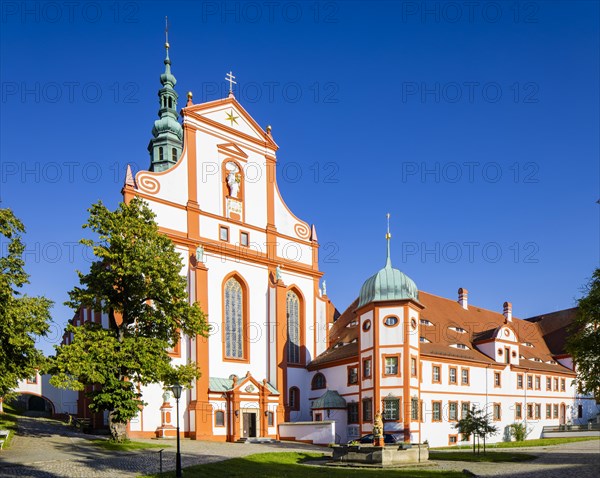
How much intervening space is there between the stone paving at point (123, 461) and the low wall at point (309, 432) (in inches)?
345

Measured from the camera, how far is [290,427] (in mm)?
41531

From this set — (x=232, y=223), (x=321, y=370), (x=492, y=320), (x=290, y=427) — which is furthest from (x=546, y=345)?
(x=232, y=223)

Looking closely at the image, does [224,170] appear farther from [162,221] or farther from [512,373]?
[512,373]

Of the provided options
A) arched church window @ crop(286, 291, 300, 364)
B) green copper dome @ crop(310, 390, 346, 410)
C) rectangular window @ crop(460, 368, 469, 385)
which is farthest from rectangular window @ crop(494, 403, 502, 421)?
arched church window @ crop(286, 291, 300, 364)

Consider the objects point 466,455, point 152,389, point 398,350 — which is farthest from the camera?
point 398,350

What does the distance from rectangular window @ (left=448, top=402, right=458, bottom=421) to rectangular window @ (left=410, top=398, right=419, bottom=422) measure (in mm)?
5123

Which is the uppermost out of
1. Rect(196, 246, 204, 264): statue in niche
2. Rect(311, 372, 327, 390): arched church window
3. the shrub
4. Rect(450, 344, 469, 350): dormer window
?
Rect(196, 246, 204, 264): statue in niche

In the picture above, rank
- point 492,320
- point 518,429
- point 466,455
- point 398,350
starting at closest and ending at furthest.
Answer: point 466,455 → point 398,350 → point 518,429 → point 492,320

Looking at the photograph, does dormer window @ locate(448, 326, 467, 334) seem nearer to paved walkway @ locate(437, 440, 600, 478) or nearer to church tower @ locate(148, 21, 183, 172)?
paved walkway @ locate(437, 440, 600, 478)

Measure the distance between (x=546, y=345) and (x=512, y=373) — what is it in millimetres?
12412

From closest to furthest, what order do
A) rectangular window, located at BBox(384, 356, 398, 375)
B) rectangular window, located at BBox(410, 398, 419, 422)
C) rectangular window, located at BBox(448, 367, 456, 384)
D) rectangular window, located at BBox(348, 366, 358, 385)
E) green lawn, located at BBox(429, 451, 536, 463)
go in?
green lawn, located at BBox(429, 451, 536, 463)
rectangular window, located at BBox(410, 398, 419, 422)
rectangular window, located at BBox(384, 356, 398, 375)
rectangular window, located at BBox(348, 366, 358, 385)
rectangular window, located at BBox(448, 367, 456, 384)

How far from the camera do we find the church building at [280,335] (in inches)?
1547

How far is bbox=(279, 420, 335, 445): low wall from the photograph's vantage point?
1560 inches

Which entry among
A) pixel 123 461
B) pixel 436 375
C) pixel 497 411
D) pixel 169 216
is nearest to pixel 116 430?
pixel 123 461
